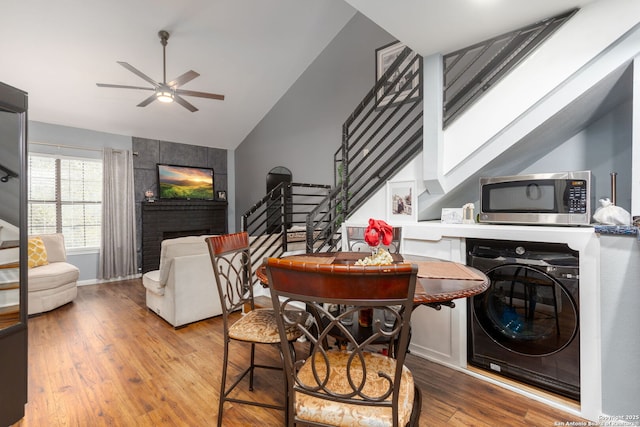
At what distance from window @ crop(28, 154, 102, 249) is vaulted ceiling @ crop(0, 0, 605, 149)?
0.71 m

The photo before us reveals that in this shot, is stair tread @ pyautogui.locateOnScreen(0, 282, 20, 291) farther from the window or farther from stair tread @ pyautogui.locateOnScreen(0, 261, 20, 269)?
the window

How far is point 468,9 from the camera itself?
1.77 metres

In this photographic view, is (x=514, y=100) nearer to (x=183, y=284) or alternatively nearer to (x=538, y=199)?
(x=538, y=199)

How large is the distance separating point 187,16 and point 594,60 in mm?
4230

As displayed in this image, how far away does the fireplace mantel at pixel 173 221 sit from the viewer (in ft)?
18.5

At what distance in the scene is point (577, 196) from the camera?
1804 mm

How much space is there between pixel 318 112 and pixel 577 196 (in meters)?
4.25

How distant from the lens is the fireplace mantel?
5.64 metres

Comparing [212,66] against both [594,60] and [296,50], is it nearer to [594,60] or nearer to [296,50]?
[296,50]

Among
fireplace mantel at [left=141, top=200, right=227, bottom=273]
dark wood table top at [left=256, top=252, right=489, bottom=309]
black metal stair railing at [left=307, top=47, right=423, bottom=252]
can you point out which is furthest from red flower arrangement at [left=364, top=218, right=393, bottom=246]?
fireplace mantel at [left=141, top=200, right=227, bottom=273]

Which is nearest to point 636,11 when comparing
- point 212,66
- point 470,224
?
point 470,224

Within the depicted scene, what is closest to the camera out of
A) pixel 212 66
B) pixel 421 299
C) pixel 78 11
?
pixel 421 299

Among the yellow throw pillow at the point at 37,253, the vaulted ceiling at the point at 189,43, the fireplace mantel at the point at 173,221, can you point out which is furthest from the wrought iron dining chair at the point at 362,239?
the fireplace mantel at the point at 173,221

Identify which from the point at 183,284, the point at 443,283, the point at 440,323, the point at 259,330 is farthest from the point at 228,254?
the point at 440,323
